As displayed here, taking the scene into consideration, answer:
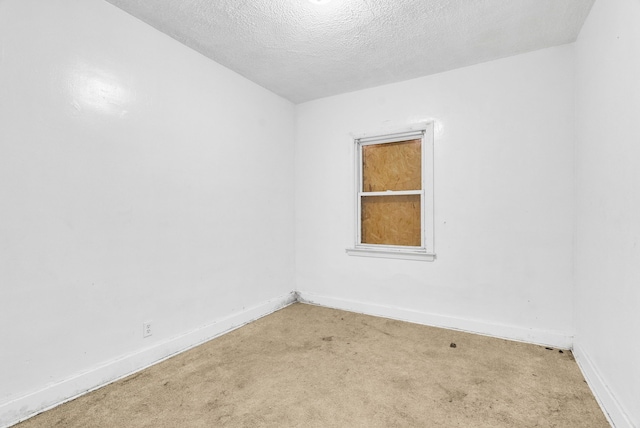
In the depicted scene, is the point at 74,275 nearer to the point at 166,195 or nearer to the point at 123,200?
the point at 123,200

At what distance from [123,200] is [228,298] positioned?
129 centimetres

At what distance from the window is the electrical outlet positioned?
81.9 inches

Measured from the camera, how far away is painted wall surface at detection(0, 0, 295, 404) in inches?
64.6

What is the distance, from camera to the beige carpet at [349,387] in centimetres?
162

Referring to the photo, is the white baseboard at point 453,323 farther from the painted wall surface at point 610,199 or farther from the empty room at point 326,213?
the painted wall surface at point 610,199

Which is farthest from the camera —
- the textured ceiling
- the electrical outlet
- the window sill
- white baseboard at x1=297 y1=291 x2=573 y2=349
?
the window sill

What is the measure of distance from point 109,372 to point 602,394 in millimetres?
2995

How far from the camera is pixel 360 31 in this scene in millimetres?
2285

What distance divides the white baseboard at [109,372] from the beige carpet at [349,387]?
0.06m

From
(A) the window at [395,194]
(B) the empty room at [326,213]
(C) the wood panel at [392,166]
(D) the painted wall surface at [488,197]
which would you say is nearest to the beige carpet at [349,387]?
(B) the empty room at [326,213]

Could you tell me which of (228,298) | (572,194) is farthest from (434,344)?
(228,298)

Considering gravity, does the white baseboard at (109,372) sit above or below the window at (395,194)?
below

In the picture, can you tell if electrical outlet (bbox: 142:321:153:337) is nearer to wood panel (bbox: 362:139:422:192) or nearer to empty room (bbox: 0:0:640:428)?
empty room (bbox: 0:0:640:428)

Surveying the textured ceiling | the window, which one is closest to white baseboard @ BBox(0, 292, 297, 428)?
the window
